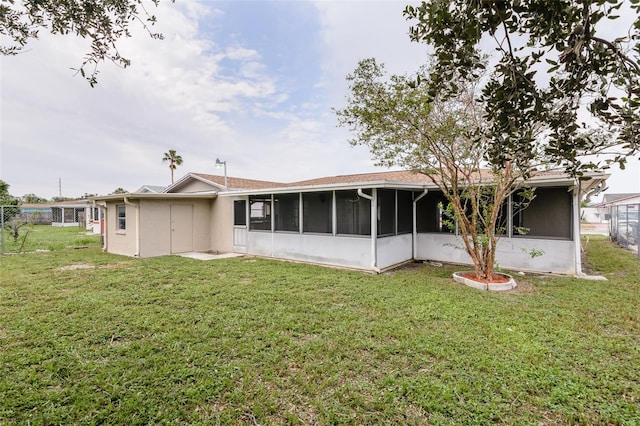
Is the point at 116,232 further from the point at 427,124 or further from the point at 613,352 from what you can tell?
the point at 613,352

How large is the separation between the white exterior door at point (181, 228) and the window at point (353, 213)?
6.79m

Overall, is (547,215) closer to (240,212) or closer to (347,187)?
(347,187)

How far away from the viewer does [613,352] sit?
3734 millimetres

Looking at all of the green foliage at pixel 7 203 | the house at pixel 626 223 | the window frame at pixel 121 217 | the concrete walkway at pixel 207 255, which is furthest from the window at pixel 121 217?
the house at pixel 626 223

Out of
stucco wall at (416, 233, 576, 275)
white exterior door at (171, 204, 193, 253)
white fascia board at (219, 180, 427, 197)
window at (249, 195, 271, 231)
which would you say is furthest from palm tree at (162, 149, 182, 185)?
stucco wall at (416, 233, 576, 275)

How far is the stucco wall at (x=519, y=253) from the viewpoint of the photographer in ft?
25.6

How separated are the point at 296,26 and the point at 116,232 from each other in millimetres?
10252

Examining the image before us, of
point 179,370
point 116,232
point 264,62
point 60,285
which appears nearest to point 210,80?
point 264,62

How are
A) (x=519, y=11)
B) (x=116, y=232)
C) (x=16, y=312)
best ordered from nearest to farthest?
1. (x=519, y=11)
2. (x=16, y=312)
3. (x=116, y=232)

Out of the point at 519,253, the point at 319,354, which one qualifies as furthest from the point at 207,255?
the point at 519,253

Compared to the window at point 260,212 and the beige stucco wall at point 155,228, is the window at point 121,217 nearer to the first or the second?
the beige stucco wall at point 155,228

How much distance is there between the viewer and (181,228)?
40.5 feet

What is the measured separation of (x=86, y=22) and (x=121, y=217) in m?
11.1

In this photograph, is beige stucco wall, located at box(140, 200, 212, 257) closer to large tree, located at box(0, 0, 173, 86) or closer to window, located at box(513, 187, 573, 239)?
large tree, located at box(0, 0, 173, 86)
